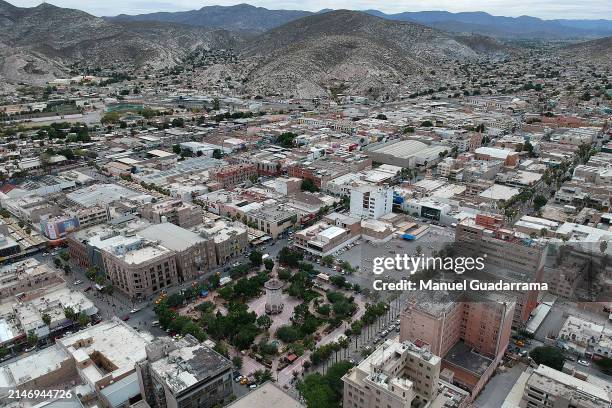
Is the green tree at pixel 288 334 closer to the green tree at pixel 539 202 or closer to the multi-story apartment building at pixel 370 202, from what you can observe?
the multi-story apartment building at pixel 370 202

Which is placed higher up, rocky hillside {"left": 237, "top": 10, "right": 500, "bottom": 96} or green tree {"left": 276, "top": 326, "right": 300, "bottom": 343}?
rocky hillside {"left": 237, "top": 10, "right": 500, "bottom": 96}

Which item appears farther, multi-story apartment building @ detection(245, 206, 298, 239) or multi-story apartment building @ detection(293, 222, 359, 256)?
multi-story apartment building @ detection(245, 206, 298, 239)

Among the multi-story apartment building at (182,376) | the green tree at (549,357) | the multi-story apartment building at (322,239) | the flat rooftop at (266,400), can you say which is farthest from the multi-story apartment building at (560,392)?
the multi-story apartment building at (322,239)

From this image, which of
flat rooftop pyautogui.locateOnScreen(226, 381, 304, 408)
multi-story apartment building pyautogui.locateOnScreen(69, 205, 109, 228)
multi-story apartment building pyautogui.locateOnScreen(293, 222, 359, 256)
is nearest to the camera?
flat rooftop pyautogui.locateOnScreen(226, 381, 304, 408)

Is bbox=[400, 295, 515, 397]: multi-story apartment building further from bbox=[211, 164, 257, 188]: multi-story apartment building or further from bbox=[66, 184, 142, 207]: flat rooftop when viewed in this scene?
bbox=[211, 164, 257, 188]: multi-story apartment building

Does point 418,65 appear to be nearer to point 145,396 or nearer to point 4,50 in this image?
point 4,50

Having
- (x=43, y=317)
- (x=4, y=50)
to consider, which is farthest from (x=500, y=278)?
(x=4, y=50)

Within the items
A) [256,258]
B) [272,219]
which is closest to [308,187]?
[272,219]

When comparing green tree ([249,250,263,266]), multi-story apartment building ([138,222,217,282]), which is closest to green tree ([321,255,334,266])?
green tree ([249,250,263,266])
